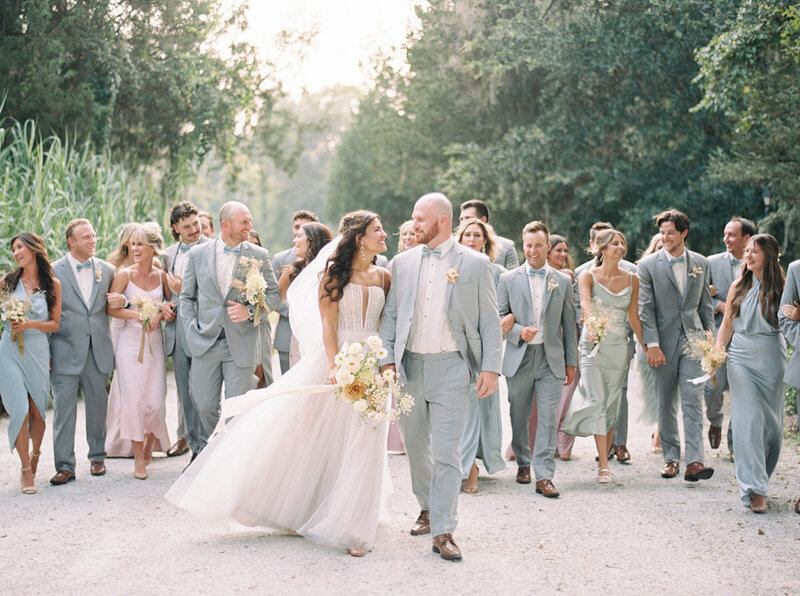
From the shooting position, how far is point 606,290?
8969 millimetres

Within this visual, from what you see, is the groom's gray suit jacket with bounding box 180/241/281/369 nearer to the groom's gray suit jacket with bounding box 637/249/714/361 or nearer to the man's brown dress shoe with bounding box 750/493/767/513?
the groom's gray suit jacket with bounding box 637/249/714/361

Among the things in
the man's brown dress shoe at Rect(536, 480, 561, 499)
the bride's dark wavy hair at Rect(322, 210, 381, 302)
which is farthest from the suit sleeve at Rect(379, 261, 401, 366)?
the man's brown dress shoe at Rect(536, 480, 561, 499)

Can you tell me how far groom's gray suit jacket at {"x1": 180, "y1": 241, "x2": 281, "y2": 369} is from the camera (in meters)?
8.32

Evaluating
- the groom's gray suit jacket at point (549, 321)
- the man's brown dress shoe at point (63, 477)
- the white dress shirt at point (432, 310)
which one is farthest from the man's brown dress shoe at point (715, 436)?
the man's brown dress shoe at point (63, 477)

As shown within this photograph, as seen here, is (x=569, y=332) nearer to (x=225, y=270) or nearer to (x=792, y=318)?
(x=792, y=318)

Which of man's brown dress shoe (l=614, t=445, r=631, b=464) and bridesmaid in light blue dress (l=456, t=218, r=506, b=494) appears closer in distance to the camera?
bridesmaid in light blue dress (l=456, t=218, r=506, b=494)

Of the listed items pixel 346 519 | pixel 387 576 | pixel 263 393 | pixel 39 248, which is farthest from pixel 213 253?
pixel 387 576

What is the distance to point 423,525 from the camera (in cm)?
658

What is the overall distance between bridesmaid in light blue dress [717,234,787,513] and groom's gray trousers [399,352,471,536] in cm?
262

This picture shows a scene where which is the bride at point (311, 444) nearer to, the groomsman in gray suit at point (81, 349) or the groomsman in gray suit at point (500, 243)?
the groomsman in gray suit at point (81, 349)

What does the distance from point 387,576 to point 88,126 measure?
50.9ft

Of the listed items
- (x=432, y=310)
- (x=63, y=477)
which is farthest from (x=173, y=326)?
(x=432, y=310)

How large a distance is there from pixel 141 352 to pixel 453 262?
3.90 m

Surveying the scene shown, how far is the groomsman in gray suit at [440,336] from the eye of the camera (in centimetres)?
608
